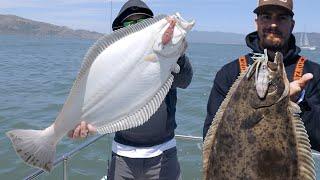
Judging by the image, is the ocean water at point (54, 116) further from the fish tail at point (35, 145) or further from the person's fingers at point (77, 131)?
the fish tail at point (35, 145)

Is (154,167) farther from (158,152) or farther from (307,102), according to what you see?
(307,102)

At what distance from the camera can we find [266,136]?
7.41 feet

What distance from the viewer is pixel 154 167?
4.18 m

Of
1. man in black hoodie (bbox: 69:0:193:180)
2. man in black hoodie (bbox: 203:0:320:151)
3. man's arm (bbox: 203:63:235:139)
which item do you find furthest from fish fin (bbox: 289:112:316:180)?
man in black hoodie (bbox: 69:0:193:180)

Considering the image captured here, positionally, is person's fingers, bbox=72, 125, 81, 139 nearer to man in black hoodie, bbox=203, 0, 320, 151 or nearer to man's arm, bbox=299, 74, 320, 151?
man in black hoodie, bbox=203, 0, 320, 151

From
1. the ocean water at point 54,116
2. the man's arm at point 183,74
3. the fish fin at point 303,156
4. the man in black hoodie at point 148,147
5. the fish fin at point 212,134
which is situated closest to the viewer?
the fish fin at point 303,156

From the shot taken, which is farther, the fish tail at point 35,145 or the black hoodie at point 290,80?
the black hoodie at point 290,80

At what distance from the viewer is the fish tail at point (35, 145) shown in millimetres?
2904

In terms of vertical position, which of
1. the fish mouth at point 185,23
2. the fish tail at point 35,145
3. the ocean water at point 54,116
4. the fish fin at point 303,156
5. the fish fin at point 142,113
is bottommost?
the ocean water at point 54,116

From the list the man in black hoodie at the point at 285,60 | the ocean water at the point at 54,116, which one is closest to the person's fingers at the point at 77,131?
the man in black hoodie at the point at 285,60

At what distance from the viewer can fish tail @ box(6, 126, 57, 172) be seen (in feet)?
9.53

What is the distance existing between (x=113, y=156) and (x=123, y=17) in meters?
1.33

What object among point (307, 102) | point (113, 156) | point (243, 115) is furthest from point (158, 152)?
point (243, 115)

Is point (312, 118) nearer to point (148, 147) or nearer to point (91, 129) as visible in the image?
point (91, 129)
